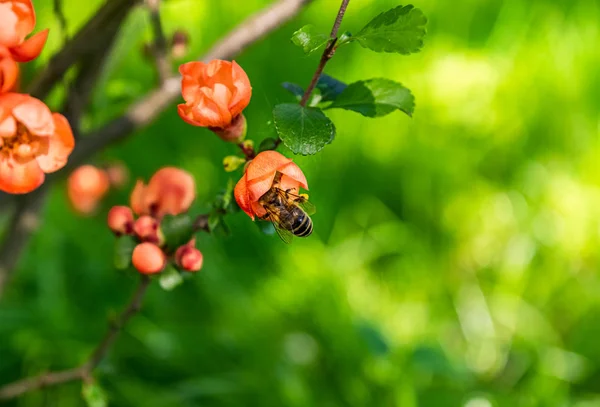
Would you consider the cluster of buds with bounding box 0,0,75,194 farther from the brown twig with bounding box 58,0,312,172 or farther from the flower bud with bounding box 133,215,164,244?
the brown twig with bounding box 58,0,312,172

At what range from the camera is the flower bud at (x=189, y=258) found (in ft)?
2.34

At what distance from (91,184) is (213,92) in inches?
42.0

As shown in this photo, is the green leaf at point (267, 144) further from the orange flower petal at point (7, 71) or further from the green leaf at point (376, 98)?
the orange flower petal at point (7, 71)

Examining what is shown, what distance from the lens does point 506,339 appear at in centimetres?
177

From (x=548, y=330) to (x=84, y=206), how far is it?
3.82 feet

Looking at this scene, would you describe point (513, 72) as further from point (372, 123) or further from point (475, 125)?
point (372, 123)

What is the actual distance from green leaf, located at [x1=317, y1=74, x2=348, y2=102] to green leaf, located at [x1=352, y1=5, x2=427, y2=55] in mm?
109

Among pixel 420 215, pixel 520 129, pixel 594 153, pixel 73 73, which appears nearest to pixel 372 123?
pixel 420 215

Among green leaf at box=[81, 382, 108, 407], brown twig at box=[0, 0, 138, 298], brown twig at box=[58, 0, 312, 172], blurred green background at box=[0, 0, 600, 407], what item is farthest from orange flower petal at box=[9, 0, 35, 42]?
blurred green background at box=[0, 0, 600, 407]

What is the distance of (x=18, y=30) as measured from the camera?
0.61 meters

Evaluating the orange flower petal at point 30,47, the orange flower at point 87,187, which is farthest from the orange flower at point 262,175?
the orange flower at point 87,187

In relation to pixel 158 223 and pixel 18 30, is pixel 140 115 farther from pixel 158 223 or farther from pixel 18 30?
pixel 18 30

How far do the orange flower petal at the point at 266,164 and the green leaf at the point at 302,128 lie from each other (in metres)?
0.02

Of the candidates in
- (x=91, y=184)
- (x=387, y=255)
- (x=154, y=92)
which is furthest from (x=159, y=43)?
(x=387, y=255)
